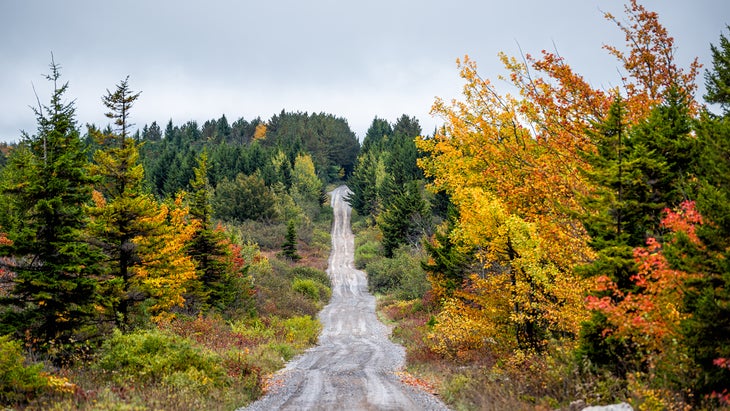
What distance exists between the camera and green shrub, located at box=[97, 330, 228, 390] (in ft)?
40.2

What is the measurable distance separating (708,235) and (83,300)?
1624 centimetres

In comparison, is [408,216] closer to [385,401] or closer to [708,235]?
[385,401]

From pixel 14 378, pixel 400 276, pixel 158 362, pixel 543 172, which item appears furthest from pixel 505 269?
pixel 400 276

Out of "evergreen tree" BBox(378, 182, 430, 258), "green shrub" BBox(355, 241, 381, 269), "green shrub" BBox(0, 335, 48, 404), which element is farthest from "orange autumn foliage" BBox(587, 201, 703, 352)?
"green shrub" BBox(355, 241, 381, 269)

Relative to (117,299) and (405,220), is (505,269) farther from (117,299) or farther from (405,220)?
(405,220)

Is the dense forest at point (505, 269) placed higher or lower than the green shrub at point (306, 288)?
higher

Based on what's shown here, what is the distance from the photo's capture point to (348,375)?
15969mm

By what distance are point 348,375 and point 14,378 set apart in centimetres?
965

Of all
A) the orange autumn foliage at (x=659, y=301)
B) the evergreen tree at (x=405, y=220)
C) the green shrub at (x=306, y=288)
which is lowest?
the green shrub at (x=306, y=288)

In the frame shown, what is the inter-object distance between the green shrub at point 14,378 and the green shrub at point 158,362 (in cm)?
236

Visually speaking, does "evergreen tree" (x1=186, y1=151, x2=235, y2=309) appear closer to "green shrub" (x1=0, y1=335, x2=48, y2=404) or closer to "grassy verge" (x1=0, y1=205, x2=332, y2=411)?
"grassy verge" (x1=0, y1=205, x2=332, y2=411)

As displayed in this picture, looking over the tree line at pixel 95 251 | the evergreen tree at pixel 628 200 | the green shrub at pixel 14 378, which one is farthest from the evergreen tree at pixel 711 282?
the tree line at pixel 95 251

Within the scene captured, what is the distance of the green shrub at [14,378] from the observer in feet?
30.7

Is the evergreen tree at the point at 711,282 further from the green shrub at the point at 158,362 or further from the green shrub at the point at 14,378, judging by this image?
the green shrub at the point at 14,378
